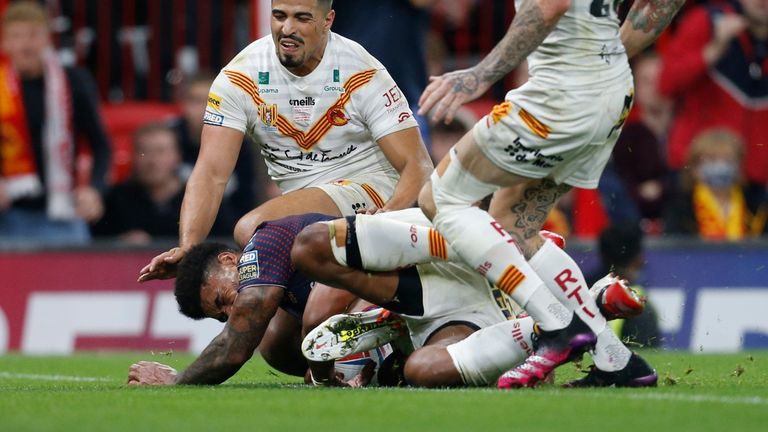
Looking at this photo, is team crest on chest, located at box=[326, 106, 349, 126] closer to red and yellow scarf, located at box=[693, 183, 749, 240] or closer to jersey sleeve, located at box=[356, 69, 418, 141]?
jersey sleeve, located at box=[356, 69, 418, 141]

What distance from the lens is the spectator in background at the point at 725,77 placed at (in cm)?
1259

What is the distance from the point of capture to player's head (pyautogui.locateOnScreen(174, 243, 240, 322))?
7.29 m

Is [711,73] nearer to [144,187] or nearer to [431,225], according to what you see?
[144,187]

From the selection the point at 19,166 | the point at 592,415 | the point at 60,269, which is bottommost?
the point at 60,269

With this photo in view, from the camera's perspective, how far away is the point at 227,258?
734 cm

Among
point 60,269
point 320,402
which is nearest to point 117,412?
point 320,402

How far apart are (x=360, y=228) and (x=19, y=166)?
6.28 m

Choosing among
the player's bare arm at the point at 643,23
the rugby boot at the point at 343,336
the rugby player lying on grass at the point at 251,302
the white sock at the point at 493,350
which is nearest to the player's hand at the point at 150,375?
the rugby player lying on grass at the point at 251,302

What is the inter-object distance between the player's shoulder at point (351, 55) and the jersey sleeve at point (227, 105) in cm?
55

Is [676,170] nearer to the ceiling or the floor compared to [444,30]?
nearer to the floor

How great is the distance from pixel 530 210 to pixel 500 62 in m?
0.92

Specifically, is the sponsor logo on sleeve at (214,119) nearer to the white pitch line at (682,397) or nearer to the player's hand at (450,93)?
the player's hand at (450,93)

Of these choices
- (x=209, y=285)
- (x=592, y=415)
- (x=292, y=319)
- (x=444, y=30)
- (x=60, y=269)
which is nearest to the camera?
(x=592, y=415)

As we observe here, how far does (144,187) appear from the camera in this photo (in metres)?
12.7
